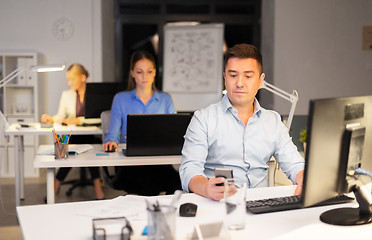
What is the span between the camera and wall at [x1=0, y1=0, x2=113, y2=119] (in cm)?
669

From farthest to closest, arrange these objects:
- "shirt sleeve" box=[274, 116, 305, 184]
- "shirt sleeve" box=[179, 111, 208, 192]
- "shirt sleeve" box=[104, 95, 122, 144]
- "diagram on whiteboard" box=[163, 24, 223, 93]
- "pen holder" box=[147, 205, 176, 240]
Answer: "diagram on whiteboard" box=[163, 24, 223, 93], "shirt sleeve" box=[104, 95, 122, 144], "shirt sleeve" box=[274, 116, 305, 184], "shirt sleeve" box=[179, 111, 208, 192], "pen holder" box=[147, 205, 176, 240]

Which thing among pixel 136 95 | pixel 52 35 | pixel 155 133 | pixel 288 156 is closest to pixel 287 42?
pixel 52 35

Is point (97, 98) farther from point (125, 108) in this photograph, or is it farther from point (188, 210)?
point (188, 210)

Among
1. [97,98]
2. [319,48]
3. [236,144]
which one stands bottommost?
[236,144]

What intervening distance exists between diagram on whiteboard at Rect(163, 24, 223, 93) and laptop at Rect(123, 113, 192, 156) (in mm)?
3947

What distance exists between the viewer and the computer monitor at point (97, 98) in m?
4.87

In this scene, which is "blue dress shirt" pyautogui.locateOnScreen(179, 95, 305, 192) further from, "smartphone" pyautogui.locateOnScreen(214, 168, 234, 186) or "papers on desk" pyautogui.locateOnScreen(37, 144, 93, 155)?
"papers on desk" pyautogui.locateOnScreen(37, 144, 93, 155)

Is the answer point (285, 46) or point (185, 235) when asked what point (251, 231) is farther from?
point (285, 46)

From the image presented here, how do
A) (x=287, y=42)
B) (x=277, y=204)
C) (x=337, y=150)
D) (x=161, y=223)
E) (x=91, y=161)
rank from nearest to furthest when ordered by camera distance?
(x=161, y=223)
(x=337, y=150)
(x=277, y=204)
(x=91, y=161)
(x=287, y=42)

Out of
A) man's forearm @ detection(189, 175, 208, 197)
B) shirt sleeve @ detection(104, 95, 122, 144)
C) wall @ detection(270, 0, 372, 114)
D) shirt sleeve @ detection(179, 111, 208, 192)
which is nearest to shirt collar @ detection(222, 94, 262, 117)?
shirt sleeve @ detection(179, 111, 208, 192)

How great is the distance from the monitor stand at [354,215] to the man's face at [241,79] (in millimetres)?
721

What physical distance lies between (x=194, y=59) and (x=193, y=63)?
59 mm

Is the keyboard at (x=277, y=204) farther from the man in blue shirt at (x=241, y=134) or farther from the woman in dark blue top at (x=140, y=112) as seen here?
the woman in dark blue top at (x=140, y=112)

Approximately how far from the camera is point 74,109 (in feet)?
18.4
